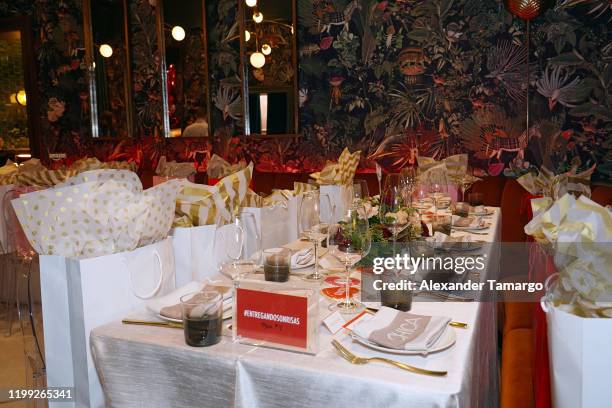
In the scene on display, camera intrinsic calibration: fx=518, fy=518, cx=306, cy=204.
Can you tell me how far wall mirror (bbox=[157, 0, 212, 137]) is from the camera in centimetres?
474

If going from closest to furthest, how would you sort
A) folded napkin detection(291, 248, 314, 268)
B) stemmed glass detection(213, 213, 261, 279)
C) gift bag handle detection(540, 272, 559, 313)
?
gift bag handle detection(540, 272, 559, 313) < stemmed glass detection(213, 213, 261, 279) < folded napkin detection(291, 248, 314, 268)

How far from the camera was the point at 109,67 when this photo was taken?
5.27 meters

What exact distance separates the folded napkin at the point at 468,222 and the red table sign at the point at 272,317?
61.0 inches

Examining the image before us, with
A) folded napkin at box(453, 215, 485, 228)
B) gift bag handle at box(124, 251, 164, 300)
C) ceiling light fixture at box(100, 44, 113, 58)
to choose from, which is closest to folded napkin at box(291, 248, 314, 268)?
gift bag handle at box(124, 251, 164, 300)

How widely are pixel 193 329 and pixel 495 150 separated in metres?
3.48

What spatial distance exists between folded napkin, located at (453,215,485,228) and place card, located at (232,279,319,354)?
1.54 metres

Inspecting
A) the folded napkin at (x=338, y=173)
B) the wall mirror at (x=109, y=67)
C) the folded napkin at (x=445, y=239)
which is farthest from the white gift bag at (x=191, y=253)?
the wall mirror at (x=109, y=67)

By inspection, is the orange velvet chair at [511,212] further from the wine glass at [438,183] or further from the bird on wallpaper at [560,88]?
the wine glass at [438,183]

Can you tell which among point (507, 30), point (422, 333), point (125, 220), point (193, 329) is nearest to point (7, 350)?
point (125, 220)

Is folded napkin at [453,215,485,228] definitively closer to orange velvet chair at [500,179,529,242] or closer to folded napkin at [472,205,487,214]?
folded napkin at [472,205,487,214]

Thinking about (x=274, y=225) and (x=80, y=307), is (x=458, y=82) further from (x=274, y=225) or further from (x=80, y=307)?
(x=80, y=307)

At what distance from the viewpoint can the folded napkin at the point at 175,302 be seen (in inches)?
43.8

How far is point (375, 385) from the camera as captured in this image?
2.75 ft

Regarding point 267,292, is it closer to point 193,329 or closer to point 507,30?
point 193,329
